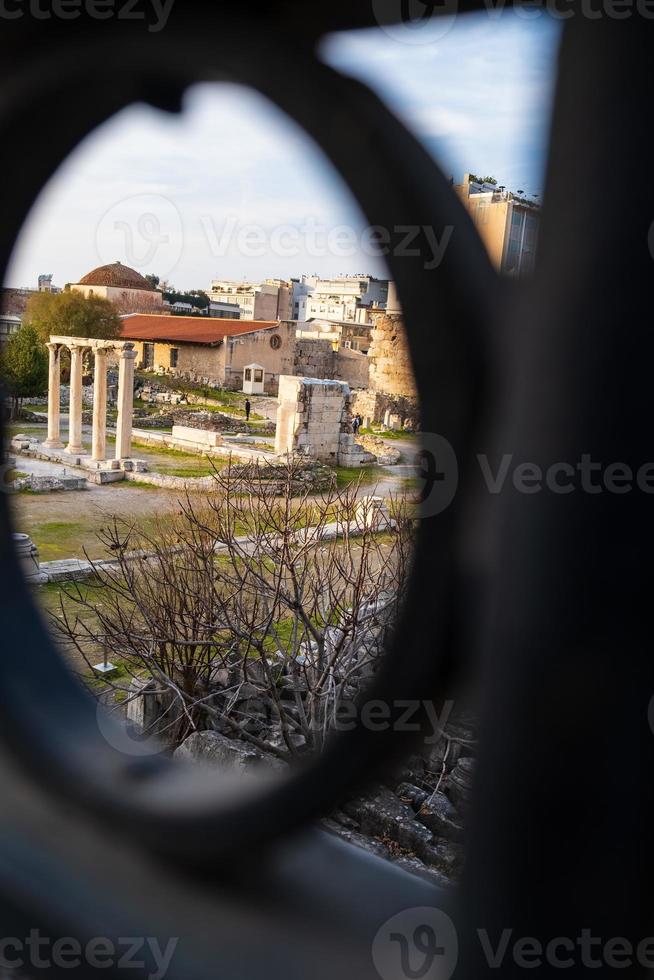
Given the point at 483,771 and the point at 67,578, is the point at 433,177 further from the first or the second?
the point at 67,578

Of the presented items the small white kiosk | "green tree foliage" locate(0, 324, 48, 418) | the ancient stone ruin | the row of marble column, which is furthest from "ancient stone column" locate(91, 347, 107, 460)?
the small white kiosk

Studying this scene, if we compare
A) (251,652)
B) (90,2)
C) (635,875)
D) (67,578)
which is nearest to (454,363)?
(635,875)

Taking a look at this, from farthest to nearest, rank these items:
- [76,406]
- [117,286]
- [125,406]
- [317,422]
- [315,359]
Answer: [315,359], [117,286], [76,406], [125,406], [317,422]

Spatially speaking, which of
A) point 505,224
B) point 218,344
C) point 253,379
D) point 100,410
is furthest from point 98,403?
point 505,224

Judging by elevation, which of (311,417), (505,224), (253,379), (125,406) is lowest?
(125,406)

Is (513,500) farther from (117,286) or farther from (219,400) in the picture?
(219,400)

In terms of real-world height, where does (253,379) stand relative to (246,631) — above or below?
above

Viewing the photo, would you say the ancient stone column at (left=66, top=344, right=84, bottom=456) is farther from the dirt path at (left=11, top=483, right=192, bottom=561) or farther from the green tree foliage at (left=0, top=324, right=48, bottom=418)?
the dirt path at (left=11, top=483, right=192, bottom=561)
